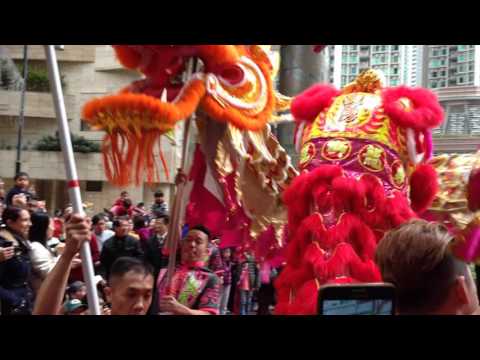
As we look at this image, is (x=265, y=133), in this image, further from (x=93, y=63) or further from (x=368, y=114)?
(x=93, y=63)

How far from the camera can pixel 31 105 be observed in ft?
56.3

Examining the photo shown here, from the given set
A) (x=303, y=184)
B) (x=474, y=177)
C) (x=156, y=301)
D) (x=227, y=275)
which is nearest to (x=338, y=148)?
(x=303, y=184)

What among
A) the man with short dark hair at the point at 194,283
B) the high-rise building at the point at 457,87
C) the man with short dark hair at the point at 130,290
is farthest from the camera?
the high-rise building at the point at 457,87

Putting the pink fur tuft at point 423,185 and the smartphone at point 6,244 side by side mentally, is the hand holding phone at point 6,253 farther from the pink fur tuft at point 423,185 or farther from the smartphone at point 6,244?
the pink fur tuft at point 423,185

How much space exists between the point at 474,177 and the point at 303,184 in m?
1.49

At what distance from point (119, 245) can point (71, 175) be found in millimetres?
3079

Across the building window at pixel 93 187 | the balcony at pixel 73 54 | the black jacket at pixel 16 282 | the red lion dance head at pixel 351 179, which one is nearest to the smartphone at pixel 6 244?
the black jacket at pixel 16 282

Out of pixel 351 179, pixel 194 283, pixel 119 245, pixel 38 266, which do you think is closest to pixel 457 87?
pixel 351 179

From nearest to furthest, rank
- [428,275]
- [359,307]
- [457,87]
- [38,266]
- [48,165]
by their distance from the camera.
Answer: [359,307] → [428,275] → [38,266] → [457,87] → [48,165]

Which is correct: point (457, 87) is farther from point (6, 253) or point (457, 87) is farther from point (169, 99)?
point (6, 253)

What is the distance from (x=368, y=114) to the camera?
149 inches

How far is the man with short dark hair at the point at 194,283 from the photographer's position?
3389 mm

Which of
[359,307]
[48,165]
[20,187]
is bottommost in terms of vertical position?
[359,307]
